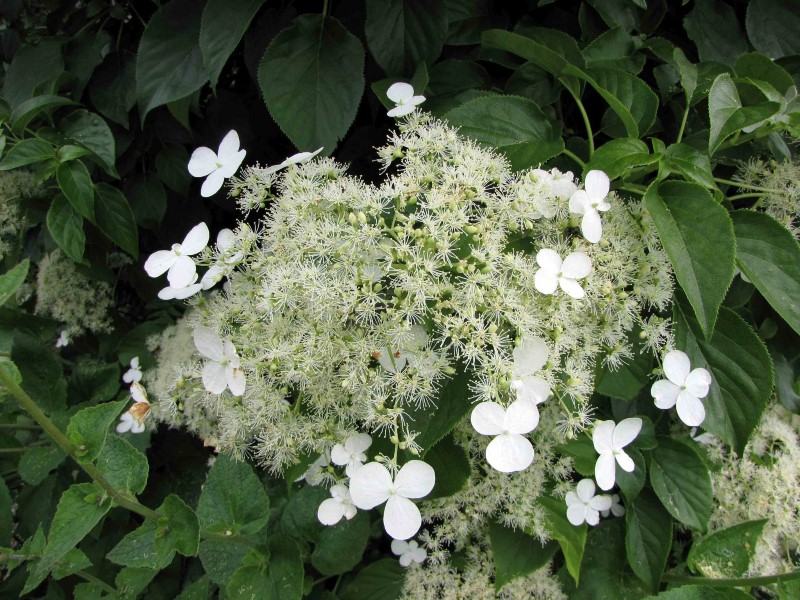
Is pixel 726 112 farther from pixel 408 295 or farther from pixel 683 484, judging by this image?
pixel 683 484

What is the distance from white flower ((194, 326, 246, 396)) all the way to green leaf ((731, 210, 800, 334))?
2.47 ft

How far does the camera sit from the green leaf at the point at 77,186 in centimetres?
118

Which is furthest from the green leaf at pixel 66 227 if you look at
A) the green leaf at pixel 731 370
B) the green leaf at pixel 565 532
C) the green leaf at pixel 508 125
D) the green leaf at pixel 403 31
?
the green leaf at pixel 731 370

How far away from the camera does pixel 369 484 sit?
74 cm

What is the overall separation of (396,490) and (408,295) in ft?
0.85

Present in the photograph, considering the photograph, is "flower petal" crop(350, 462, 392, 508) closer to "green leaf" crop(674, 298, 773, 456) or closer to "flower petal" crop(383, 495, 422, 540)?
"flower petal" crop(383, 495, 422, 540)

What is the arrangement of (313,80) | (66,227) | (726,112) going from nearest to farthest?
(726,112) → (313,80) → (66,227)

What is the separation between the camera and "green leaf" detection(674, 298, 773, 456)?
90cm

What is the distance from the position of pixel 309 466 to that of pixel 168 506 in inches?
8.5

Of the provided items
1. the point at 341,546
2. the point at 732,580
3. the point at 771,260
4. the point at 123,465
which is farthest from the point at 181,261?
the point at 732,580

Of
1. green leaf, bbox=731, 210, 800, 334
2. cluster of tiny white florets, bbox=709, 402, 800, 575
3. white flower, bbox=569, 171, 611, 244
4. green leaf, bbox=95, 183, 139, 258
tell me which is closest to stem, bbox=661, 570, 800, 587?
cluster of tiny white florets, bbox=709, 402, 800, 575

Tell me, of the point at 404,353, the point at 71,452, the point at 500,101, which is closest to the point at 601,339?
the point at 404,353

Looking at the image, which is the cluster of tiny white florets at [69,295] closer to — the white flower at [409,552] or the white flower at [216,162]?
the white flower at [216,162]

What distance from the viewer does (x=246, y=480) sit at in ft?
3.23
